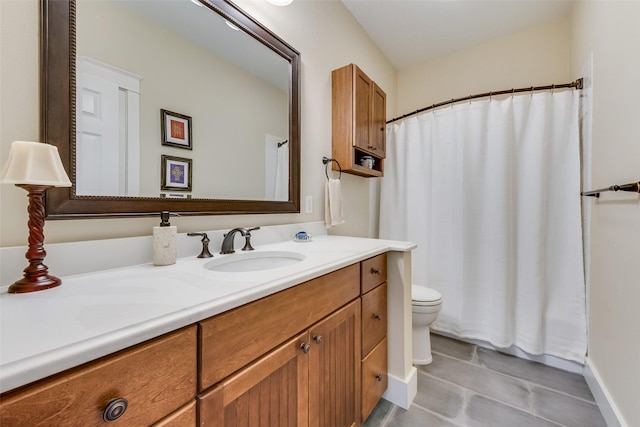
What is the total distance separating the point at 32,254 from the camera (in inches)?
25.5

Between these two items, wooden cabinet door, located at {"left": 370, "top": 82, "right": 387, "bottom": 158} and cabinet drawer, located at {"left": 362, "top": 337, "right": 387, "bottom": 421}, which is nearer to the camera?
cabinet drawer, located at {"left": 362, "top": 337, "right": 387, "bottom": 421}

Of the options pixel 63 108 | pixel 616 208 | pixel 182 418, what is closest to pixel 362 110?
pixel 616 208

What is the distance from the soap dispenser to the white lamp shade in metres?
0.29

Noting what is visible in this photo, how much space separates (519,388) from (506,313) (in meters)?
0.49

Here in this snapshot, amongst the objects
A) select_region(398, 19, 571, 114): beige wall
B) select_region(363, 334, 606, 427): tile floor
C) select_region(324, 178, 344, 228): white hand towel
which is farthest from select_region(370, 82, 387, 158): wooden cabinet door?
select_region(363, 334, 606, 427): tile floor

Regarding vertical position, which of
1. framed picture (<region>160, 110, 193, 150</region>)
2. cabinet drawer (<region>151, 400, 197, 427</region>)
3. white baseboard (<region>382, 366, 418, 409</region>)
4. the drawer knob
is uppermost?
framed picture (<region>160, 110, 193, 150</region>)

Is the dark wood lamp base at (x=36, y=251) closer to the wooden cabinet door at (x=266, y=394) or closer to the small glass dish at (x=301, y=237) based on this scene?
the wooden cabinet door at (x=266, y=394)

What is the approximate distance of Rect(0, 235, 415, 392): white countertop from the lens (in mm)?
367

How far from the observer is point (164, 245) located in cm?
89

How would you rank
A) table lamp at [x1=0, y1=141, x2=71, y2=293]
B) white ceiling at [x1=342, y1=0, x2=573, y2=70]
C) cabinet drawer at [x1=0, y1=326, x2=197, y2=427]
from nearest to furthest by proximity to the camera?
cabinet drawer at [x1=0, y1=326, x2=197, y2=427], table lamp at [x1=0, y1=141, x2=71, y2=293], white ceiling at [x1=342, y1=0, x2=573, y2=70]

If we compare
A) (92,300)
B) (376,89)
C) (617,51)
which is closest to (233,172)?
(92,300)

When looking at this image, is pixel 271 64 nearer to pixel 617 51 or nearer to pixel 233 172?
pixel 233 172

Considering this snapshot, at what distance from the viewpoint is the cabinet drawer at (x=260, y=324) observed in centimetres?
58

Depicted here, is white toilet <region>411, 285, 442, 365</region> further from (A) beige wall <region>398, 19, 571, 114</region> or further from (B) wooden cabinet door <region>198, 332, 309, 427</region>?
(A) beige wall <region>398, 19, 571, 114</region>
